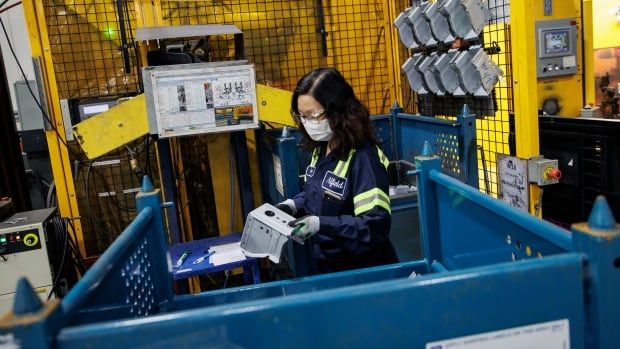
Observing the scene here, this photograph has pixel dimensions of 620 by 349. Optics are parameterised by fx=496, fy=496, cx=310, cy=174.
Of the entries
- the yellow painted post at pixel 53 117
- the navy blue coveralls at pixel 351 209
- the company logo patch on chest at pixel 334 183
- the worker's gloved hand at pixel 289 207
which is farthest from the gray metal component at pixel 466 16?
the yellow painted post at pixel 53 117

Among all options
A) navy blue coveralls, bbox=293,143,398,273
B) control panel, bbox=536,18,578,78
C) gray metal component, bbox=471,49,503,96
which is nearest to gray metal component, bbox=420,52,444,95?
gray metal component, bbox=471,49,503,96

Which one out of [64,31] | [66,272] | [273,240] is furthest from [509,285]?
[64,31]

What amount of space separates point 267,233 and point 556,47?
201 cm

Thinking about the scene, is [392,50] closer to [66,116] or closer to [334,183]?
[334,183]

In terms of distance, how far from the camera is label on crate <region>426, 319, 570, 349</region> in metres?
0.81

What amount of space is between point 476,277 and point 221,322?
0.41m

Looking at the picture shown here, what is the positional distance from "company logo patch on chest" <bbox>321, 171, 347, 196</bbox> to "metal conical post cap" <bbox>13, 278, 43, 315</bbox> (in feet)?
4.45

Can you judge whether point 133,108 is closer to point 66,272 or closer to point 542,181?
point 66,272

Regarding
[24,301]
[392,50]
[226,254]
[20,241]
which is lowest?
[226,254]

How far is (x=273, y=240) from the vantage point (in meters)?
1.80

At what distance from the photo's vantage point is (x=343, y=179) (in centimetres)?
196

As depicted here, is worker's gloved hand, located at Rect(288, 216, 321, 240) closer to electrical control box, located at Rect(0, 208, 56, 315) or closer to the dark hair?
the dark hair

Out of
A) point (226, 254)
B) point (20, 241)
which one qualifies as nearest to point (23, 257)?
point (20, 241)

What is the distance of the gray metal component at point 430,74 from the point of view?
2.98m
